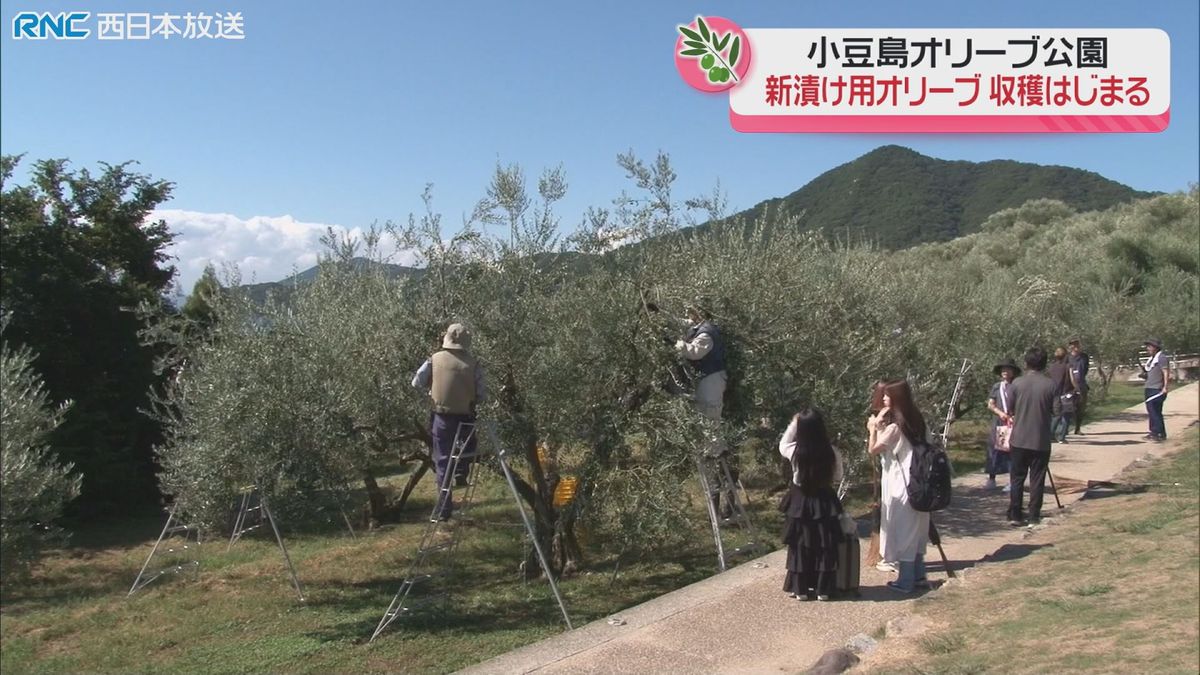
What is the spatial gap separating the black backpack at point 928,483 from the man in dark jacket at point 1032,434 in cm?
219

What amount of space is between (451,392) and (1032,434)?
5.09 metres

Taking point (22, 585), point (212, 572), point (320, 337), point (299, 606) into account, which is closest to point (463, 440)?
point (320, 337)

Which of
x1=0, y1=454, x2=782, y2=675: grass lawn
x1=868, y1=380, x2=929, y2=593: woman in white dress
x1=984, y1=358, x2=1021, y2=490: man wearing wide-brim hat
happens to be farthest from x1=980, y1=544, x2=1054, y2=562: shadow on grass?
x1=984, y1=358, x2=1021, y2=490: man wearing wide-brim hat

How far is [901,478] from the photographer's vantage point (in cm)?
642

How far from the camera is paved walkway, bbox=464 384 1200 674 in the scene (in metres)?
5.49

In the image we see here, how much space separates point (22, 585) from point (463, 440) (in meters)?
6.36

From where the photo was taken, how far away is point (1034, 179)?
5088cm

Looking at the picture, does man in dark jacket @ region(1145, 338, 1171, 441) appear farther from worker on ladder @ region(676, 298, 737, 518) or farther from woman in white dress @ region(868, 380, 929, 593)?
woman in white dress @ region(868, 380, 929, 593)

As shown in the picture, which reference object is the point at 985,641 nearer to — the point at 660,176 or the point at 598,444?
the point at 598,444

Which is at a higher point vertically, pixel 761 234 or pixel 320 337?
pixel 761 234

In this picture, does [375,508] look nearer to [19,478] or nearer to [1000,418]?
[19,478]

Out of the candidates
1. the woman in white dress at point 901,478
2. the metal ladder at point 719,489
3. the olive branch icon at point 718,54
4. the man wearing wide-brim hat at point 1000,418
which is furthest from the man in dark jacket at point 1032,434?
the olive branch icon at point 718,54

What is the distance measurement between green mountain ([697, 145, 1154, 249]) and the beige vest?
1696cm

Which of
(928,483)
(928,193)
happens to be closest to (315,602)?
(928,483)
